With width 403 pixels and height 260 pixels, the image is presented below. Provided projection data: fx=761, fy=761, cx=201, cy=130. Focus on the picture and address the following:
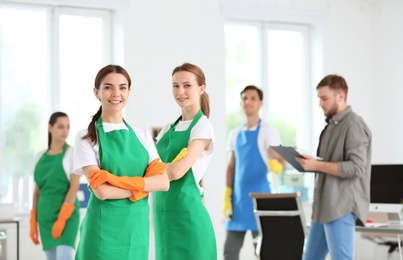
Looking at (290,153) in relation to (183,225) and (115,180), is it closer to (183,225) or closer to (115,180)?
(183,225)

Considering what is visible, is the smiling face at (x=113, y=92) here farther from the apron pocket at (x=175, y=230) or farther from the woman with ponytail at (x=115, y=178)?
the apron pocket at (x=175, y=230)

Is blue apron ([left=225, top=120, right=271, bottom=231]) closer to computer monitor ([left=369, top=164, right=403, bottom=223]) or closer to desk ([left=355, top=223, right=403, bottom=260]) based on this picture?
computer monitor ([left=369, top=164, right=403, bottom=223])

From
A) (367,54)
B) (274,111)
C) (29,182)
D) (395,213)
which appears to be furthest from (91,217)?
(367,54)

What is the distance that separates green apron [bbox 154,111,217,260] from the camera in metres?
3.10

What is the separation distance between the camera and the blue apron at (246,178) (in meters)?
5.42

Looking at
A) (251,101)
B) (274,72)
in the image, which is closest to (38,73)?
(251,101)

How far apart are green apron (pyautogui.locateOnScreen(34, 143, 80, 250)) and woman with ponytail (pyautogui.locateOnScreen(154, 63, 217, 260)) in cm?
193

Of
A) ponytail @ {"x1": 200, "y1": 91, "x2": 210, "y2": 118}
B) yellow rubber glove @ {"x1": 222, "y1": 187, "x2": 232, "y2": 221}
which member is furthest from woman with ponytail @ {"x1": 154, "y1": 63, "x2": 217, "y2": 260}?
yellow rubber glove @ {"x1": 222, "y1": 187, "x2": 232, "y2": 221}

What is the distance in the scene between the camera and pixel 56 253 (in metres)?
5.02

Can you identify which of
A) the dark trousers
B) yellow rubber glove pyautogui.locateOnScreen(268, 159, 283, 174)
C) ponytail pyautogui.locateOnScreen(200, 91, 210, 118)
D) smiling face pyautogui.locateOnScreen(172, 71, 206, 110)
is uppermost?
smiling face pyautogui.locateOnScreen(172, 71, 206, 110)

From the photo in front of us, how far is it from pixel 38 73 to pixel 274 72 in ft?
8.04

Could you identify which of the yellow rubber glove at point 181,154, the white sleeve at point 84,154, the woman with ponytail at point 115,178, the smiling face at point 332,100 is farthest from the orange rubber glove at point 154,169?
the smiling face at point 332,100

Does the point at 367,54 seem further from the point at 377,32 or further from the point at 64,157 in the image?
the point at 64,157

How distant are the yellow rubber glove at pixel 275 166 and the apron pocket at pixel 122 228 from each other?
2901 millimetres
